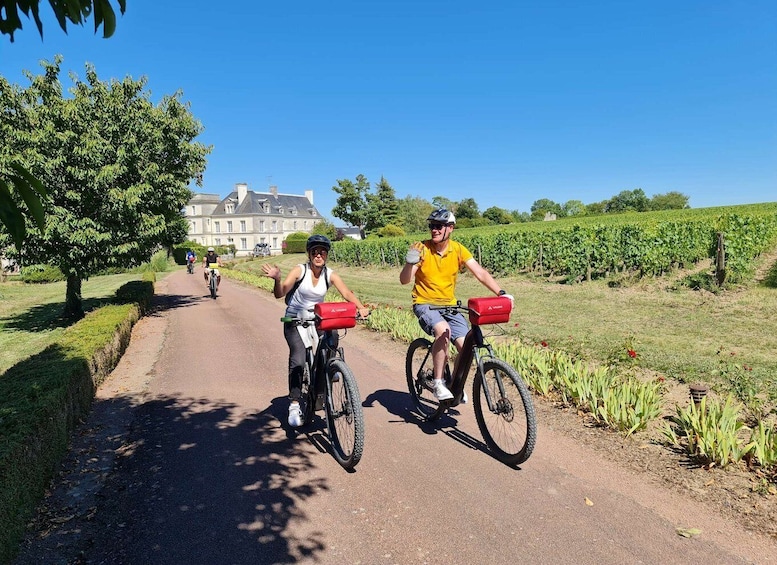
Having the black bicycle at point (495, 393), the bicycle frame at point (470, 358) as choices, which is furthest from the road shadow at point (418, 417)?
the bicycle frame at point (470, 358)

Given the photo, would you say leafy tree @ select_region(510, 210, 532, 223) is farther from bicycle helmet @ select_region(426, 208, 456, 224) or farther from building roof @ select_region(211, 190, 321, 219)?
bicycle helmet @ select_region(426, 208, 456, 224)

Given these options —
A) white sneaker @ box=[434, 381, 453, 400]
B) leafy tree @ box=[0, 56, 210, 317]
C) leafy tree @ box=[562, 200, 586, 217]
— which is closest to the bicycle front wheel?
white sneaker @ box=[434, 381, 453, 400]

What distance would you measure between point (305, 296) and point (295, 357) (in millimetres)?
652

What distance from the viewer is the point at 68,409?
5.25m

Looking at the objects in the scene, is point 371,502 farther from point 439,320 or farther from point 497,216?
point 497,216

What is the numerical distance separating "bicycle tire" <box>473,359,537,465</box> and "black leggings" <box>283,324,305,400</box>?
6.02 feet

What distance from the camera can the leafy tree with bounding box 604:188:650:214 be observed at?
131m

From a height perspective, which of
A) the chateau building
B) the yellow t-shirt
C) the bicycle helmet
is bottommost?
the yellow t-shirt

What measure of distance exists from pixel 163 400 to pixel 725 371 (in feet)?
25.2

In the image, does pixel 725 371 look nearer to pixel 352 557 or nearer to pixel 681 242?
pixel 352 557

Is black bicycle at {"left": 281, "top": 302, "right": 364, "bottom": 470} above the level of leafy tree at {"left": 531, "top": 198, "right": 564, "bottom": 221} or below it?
below

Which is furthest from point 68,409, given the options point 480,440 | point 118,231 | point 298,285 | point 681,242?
point 681,242

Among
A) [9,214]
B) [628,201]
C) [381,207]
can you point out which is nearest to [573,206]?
[628,201]

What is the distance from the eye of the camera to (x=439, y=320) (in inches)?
196
